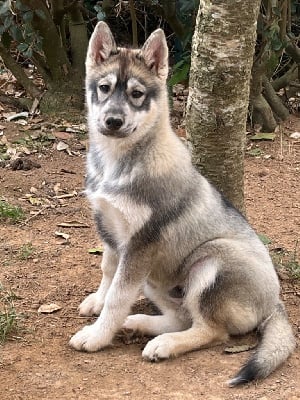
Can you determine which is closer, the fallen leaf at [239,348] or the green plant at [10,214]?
the fallen leaf at [239,348]

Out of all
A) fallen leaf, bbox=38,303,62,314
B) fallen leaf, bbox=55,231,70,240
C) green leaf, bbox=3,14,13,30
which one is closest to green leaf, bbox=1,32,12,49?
green leaf, bbox=3,14,13,30

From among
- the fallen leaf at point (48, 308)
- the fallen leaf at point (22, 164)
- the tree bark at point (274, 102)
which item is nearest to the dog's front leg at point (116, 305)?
the fallen leaf at point (48, 308)

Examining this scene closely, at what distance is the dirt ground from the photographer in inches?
143

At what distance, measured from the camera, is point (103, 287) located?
14.4ft

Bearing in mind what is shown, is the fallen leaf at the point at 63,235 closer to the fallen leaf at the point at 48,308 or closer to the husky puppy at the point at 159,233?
the fallen leaf at the point at 48,308

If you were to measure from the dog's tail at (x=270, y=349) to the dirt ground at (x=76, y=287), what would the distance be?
54mm

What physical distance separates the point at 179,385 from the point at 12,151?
4109 millimetres

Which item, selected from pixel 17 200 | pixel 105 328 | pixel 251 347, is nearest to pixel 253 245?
pixel 251 347

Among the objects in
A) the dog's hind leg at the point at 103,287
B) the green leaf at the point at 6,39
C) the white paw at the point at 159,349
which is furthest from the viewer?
the green leaf at the point at 6,39

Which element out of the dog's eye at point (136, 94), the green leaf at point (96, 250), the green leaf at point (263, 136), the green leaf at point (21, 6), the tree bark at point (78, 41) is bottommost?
the green leaf at point (263, 136)

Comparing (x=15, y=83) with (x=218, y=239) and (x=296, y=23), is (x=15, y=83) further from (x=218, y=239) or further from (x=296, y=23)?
(x=218, y=239)

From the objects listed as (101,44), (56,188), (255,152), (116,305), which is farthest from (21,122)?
(116,305)

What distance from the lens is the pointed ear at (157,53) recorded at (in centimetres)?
407

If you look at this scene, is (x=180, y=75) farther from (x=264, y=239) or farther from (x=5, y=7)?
(x=264, y=239)
